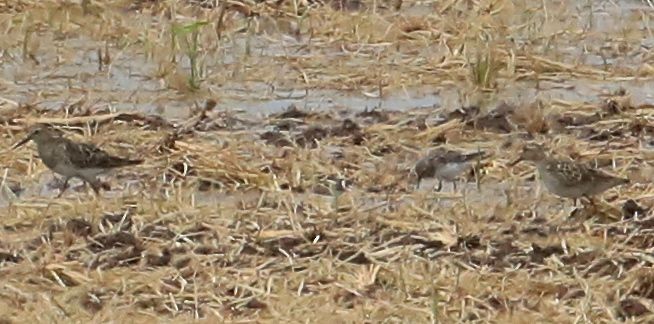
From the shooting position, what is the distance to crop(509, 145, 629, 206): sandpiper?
861 cm

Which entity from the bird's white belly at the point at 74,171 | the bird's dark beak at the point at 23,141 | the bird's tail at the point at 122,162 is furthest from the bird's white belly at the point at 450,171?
Result: the bird's dark beak at the point at 23,141

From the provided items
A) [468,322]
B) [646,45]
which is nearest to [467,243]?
[468,322]

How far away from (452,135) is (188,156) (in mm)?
1418

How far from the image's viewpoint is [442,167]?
29.6ft

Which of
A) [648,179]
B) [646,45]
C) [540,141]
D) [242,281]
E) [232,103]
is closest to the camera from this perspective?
[242,281]

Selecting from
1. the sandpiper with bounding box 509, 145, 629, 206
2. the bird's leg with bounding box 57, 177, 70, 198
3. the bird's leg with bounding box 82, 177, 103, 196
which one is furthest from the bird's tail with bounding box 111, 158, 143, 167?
the sandpiper with bounding box 509, 145, 629, 206

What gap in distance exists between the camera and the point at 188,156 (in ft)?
31.1

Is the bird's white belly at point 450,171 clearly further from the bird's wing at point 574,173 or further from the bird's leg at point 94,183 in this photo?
the bird's leg at point 94,183

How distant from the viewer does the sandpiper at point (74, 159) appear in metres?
8.93

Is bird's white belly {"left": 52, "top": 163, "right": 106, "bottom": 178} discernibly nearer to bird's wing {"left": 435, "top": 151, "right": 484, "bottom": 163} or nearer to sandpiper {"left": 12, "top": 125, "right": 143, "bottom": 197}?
sandpiper {"left": 12, "top": 125, "right": 143, "bottom": 197}

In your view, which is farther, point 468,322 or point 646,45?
point 646,45

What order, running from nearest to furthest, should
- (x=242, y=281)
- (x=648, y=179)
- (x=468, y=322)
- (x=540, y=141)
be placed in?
1. (x=468, y=322)
2. (x=242, y=281)
3. (x=648, y=179)
4. (x=540, y=141)

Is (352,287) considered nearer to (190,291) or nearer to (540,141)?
(190,291)

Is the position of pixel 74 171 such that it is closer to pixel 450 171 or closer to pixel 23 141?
pixel 23 141
